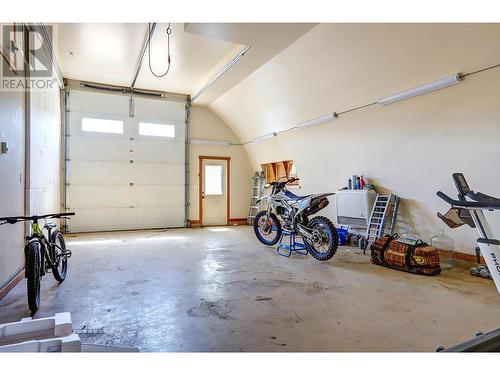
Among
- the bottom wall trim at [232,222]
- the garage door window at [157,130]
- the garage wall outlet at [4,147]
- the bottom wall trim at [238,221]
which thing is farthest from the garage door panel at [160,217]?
the garage wall outlet at [4,147]

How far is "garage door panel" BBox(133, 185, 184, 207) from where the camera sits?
7787mm

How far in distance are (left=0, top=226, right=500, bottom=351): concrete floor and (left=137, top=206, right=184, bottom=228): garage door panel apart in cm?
312

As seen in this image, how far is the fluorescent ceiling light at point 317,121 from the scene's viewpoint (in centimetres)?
544

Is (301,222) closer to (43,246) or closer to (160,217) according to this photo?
(43,246)

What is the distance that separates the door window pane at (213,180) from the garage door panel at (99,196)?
2.12 metres

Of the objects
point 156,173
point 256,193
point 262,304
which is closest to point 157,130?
point 156,173

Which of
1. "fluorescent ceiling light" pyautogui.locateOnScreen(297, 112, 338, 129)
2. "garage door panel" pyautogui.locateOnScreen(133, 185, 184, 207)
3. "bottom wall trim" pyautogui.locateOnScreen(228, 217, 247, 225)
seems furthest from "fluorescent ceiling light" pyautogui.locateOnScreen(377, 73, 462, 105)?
"garage door panel" pyautogui.locateOnScreen(133, 185, 184, 207)

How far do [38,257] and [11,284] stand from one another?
891mm

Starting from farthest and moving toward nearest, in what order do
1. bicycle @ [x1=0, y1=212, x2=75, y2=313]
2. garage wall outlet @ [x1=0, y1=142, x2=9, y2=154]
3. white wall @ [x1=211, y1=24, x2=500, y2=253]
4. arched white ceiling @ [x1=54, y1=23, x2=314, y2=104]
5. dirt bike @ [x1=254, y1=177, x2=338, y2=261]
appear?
dirt bike @ [x1=254, y1=177, x2=338, y2=261]
arched white ceiling @ [x1=54, y1=23, x2=314, y2=104]
white wall @ [x1=211, y1=24, x2=500, y2=253]
garage wall outlet @ [x1=0, y1=142, x2=9, y2=154]
bicycle @ [x1=0, y1=212, x2=75, y2=313]

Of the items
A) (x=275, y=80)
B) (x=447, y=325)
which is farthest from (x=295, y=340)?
(x=275, y=80)

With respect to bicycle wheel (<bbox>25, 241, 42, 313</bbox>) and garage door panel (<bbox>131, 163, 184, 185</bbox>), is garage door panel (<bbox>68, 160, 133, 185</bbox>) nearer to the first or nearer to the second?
garage door panel (<bbox>131, 163, 184, 185</bbox>)

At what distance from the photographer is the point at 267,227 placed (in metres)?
5.55

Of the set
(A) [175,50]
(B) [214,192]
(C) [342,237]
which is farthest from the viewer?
(B) [214,192]
